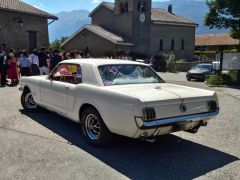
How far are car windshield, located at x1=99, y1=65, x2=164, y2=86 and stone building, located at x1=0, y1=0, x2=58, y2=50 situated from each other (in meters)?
20.4

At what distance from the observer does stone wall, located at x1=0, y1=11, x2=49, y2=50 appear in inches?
995

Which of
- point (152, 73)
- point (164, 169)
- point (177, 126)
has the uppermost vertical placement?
point (152, 73)

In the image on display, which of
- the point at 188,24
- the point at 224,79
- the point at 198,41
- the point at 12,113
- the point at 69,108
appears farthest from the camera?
the point at 198,41

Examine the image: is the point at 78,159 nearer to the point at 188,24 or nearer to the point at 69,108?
the point at 69,108

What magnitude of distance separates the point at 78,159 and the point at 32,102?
12.3 ft

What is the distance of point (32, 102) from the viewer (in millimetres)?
8406

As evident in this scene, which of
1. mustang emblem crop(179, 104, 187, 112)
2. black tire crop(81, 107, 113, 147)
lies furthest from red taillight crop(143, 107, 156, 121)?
black tire crop(81, 107, 113, 147)

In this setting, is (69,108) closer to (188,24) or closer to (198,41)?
(188,24)

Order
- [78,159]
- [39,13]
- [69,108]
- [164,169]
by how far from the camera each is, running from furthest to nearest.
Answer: [39,13]
[69,108]
[78,159]
[164,169]

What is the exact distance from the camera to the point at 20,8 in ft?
85.8

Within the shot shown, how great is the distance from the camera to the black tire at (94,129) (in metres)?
5.47

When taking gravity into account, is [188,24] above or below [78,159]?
above

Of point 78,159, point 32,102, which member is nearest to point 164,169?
point 78,159

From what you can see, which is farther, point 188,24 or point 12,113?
point 188,24
